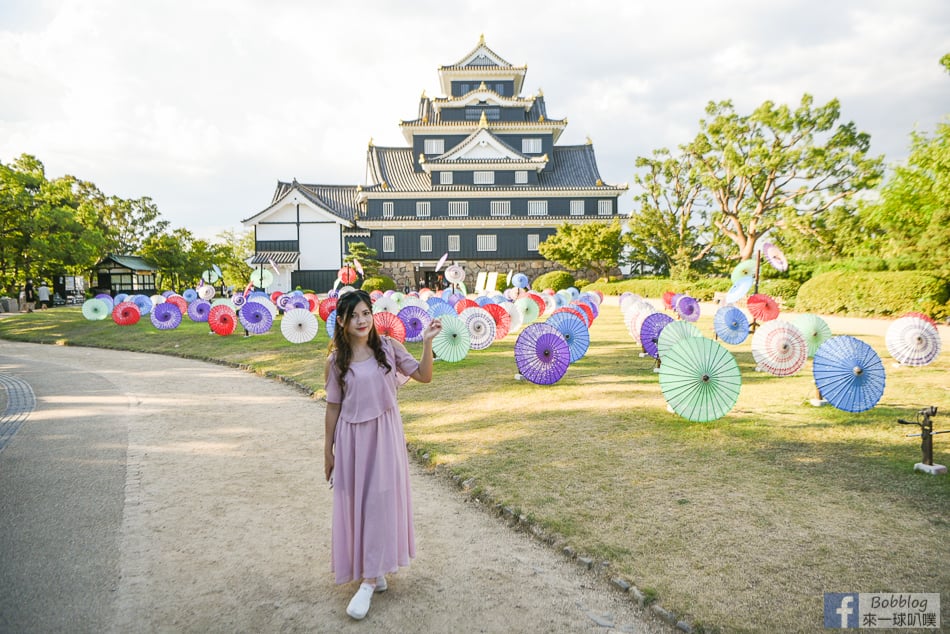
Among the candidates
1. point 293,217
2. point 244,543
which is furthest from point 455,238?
point 244,543

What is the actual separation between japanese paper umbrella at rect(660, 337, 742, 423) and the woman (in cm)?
391

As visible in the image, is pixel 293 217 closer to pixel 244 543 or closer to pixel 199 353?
pixel 199 353

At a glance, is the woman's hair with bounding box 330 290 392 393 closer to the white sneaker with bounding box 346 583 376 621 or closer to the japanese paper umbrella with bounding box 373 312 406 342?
the white sneaker with bounding box 346 583 376 621

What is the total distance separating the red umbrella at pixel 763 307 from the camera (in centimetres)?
1285

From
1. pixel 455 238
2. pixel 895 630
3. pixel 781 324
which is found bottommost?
pixel 895 630

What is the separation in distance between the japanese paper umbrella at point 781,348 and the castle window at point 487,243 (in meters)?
30.5

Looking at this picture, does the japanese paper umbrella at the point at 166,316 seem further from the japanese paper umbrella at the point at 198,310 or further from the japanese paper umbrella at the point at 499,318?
the japanese paper umbrella at the point at 499,318

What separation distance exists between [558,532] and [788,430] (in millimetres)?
3922

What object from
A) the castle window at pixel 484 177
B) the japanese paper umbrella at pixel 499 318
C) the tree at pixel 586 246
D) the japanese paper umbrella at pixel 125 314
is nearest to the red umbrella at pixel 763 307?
the japanese paper umbrella at pixel 499 318

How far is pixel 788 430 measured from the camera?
6.50 meters

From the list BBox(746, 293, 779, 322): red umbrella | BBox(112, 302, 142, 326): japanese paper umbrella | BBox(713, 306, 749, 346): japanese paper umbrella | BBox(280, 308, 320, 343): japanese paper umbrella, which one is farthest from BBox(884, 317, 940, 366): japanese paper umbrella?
BBox(112, 302, 142, 326): japanese paper umbrella

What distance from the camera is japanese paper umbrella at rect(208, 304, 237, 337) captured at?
51.6 feet

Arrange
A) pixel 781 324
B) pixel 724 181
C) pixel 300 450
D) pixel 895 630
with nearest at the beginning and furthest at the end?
pixel 895 630 → pixel 300 450 → pixel 781 324 → pixel 724 181

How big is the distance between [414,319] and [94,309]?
1475 cm
